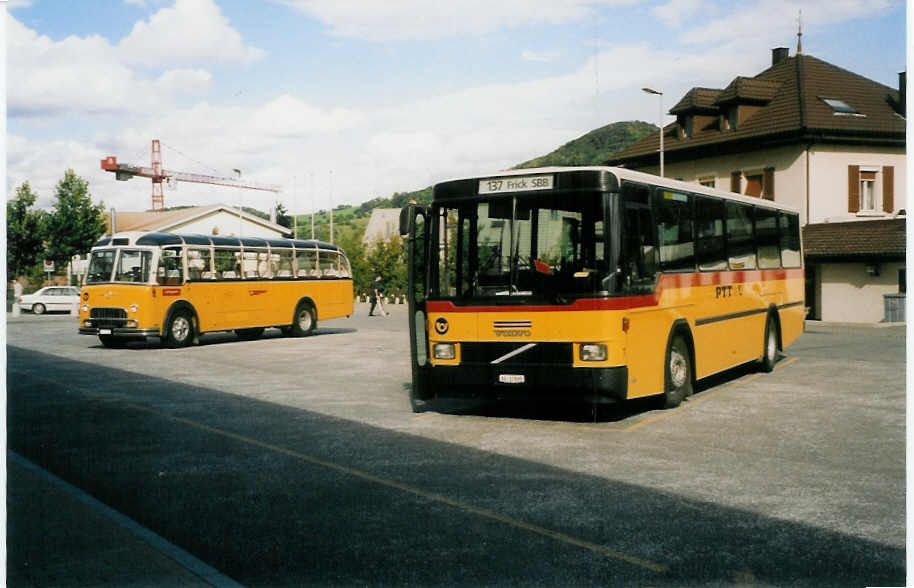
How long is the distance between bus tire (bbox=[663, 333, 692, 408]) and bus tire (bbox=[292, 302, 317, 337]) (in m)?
17.0

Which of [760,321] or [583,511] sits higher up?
[760,321]

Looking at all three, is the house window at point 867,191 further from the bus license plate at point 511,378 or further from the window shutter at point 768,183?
the bus license plate at point 511,378

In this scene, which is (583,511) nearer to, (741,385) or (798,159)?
(741,385)

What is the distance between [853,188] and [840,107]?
3.04 meters

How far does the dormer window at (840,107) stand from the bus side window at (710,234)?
2385cm

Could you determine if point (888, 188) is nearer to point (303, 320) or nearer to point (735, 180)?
point (735, 180)

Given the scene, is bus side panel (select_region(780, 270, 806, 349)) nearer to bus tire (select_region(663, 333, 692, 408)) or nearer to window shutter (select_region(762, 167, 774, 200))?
bus tire (select_region(663, 333, 692, 408))

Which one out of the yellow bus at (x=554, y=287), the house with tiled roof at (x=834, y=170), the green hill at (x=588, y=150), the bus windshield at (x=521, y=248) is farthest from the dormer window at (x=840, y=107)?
the bus windshield at (x=521, y=248)

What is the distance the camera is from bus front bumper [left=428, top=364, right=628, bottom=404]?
981cm

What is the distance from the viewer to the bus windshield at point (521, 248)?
9961mm

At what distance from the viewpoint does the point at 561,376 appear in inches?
392

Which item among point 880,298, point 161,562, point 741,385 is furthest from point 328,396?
point 880,298

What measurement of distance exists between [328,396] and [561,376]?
13.9 feet

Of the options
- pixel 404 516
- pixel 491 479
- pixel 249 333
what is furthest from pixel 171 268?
pixel 404 516
